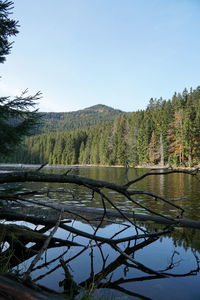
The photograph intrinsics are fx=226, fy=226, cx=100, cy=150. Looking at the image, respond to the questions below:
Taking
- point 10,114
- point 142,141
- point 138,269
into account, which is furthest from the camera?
point 142,141

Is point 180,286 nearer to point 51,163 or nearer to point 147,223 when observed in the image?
point 147,223

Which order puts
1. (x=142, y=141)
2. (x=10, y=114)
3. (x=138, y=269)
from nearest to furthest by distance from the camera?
(x=138, y=269) < (x=10, y=114) < (x=142, y=141)

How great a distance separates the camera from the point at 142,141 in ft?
243

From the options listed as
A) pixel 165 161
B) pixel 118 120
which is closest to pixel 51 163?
pixel 118 120

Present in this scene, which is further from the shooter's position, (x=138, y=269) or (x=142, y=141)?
(x=142, y=141)

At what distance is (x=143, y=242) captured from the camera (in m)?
5.50

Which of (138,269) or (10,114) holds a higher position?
(10,114)

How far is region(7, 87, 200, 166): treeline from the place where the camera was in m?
57.3

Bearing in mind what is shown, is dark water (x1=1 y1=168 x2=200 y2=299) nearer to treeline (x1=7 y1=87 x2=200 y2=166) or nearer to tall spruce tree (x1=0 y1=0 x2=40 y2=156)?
tall spruce tree (x1=0 y1=0 x2=40 y2=156)

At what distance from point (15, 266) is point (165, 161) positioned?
6396cm

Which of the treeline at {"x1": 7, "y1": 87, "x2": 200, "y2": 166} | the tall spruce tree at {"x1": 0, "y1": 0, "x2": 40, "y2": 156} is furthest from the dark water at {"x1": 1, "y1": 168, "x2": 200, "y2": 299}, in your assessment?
the treeline at {"x1": 7, "y1": 87, "x2": 200, "y2": 166}

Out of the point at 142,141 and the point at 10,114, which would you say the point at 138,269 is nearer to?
the point at 10,114

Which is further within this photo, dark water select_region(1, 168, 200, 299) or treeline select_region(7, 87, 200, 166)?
treeline select_region(7, 87, 200, 166)

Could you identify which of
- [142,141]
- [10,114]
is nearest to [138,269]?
[10,114]
